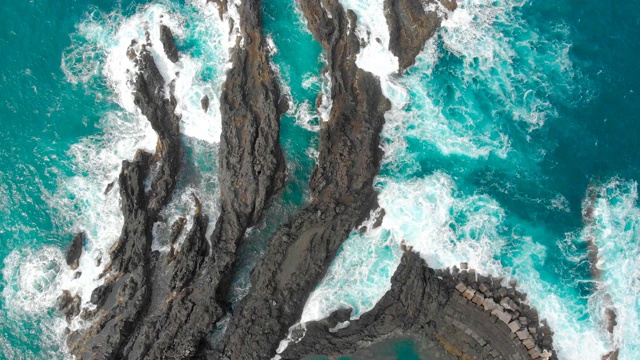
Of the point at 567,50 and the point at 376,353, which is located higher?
the point at 567,50

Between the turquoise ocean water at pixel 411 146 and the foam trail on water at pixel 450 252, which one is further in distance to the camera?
the turquoise ocean water at pixel 411 146

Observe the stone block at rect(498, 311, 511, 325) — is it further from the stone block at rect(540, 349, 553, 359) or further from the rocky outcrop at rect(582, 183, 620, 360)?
the rocky outcrop at rect(582, 183, 620, 360)

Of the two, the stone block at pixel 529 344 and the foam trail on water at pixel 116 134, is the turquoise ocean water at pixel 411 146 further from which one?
the stone block at pixel 529 344

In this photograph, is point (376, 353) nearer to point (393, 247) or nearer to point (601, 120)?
point (393, 247)

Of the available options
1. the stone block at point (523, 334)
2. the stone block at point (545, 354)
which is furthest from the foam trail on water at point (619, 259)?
the stone block at point (523, 334)

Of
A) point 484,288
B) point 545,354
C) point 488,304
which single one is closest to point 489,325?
point 488,304

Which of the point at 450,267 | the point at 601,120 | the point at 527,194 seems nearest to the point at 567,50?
the point at 601,120

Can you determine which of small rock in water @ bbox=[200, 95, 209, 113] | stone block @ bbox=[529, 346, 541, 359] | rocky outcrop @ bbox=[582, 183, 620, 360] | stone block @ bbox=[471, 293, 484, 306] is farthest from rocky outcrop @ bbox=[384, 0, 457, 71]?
stone block @ bbox=[529, 346, 541, 359]
